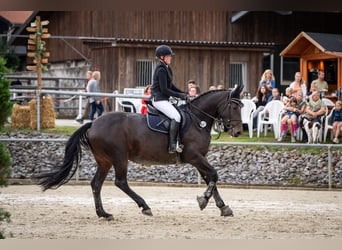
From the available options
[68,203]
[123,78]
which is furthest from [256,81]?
[68,203]

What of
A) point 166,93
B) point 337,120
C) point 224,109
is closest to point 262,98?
point 337,120

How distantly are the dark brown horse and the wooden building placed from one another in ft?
29.8

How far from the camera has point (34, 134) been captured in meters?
20.1

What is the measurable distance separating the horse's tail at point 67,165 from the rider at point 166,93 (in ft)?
3.65

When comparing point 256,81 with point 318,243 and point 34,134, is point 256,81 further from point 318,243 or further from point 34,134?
point 318,243

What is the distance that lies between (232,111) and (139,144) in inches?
58.9

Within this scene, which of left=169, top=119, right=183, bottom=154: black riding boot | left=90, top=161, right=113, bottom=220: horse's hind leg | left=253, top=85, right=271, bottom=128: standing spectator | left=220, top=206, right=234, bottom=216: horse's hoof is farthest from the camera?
left=253, top=85, right=271, bottom=128: standing spectator

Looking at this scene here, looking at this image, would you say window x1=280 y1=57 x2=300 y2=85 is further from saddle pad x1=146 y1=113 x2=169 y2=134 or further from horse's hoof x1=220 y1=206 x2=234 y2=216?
horse's hoof x1=220 y1=206 x2=234 y2=216

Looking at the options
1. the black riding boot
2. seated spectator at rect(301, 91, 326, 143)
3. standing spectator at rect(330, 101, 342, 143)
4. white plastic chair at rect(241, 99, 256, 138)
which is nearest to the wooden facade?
white plastic chair at rect(241, 99, 256, 138)

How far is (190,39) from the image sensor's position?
28562 mm

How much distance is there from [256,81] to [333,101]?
7293 millimetres

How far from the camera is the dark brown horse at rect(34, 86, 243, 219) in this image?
11953mm

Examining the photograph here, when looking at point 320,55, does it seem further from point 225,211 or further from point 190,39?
point 225,211

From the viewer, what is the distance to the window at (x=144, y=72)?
26875mm
